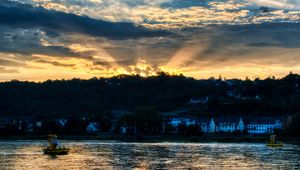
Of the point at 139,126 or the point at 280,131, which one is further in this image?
the point at 139,126

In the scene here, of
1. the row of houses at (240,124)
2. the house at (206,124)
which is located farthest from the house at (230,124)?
the house at (206,124)

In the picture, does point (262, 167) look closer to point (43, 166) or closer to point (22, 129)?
point (43, 166)

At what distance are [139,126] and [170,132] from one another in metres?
8.68

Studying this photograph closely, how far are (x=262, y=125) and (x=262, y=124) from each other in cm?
40

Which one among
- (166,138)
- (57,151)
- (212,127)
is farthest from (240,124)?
(57,151)

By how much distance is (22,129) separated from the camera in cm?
15850

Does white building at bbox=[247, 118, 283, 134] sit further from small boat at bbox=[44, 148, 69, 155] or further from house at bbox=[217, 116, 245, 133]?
small boat at bbox=[44, 148, 69, 155]

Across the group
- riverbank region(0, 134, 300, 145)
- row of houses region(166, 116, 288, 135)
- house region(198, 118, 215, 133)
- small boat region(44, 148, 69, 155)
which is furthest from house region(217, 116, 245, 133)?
small boat region(44, 148, 69, 155)

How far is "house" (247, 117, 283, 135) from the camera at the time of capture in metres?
185

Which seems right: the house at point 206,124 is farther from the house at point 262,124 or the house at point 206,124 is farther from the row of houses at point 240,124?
the house at point 262,124

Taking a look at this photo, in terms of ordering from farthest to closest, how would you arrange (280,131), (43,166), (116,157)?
(280,131) < (116,157) < (43,166)

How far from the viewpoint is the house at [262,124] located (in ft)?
606

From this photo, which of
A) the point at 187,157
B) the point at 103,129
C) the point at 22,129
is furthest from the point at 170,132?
the point at 187,157

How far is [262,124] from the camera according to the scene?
186875 millimetres
